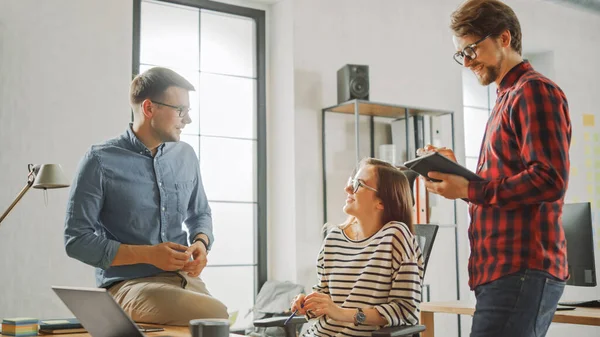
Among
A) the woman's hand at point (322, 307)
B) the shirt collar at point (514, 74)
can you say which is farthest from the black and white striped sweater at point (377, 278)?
the shirt collar at point (514, 74)

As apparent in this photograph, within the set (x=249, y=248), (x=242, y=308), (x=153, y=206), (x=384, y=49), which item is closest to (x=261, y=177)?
(x=249, y=248)

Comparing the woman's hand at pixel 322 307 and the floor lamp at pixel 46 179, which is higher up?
the floor lamp at pixel 46 179

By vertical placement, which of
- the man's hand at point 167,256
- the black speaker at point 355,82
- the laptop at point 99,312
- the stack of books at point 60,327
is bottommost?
the stack of books at point 60,327

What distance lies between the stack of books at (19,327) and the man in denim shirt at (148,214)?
0.31 meters

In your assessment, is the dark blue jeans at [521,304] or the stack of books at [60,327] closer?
the dark blue jeans at [521,304]

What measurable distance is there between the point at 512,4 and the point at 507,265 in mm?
4344

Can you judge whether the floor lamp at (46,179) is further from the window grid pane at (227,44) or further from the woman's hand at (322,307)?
the window grid pane at (227,44)

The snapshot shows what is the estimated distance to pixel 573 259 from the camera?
111 inches

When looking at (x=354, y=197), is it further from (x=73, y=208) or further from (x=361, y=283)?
(x=73, y=208)

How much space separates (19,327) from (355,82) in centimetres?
287

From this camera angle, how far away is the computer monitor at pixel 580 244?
2.77 m

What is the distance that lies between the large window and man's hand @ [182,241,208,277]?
191 cm

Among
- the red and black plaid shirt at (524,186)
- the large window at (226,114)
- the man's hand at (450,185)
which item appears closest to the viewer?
the red and black plaid shirt at (524,186)

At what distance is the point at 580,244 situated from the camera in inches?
110
